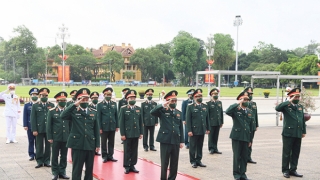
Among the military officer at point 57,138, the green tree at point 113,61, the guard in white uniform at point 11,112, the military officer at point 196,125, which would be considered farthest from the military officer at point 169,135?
the green tree at point 113,61

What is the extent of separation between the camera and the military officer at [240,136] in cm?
711

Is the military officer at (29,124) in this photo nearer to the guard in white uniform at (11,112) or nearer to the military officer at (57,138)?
the military officer at (57,138)

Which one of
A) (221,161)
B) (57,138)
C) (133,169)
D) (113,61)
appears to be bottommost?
(221,161)

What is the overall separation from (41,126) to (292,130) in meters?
5.53

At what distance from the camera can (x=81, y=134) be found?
238 inches

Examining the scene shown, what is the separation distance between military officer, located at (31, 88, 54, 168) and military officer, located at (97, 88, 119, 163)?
1.29 metres

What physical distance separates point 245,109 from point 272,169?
1915 mm

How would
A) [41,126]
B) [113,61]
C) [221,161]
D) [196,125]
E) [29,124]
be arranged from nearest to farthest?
[41,126]
[196,125]
[29,124]
[221,161]
[113,61]

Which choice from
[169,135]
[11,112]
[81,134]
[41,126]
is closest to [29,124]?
[41,126]

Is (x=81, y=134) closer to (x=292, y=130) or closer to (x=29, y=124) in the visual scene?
(x=29, y=124)

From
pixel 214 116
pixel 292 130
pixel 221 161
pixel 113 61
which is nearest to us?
pixel 292 130

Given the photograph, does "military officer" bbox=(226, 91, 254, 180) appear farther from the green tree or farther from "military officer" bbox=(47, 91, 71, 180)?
the green tree

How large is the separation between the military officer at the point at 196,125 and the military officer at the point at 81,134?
9.43 feet

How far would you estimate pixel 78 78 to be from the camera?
8744 cm
